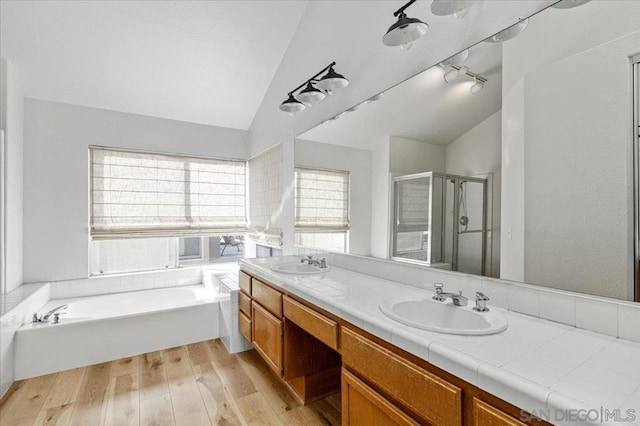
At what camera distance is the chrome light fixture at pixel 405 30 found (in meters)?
1.44

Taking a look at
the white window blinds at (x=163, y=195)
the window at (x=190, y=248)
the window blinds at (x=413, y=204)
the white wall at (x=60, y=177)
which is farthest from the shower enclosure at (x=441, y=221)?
the white wall at (x=60, y=177)

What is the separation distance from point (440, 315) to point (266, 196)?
2.53m

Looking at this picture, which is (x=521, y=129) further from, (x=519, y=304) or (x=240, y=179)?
(x=240, y=179)

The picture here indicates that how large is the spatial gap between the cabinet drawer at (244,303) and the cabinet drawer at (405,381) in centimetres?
136

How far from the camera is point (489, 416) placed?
779mm

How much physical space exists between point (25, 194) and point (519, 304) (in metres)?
3.94

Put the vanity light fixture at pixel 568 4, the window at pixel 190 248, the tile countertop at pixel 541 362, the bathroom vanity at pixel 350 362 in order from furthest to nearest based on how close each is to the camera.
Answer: the window at pixel 190 248 < the vanity light fixture at pixel 568 4 < the bathroom vanity at pixel 350 362 < the tile countertop at pixel 541 362

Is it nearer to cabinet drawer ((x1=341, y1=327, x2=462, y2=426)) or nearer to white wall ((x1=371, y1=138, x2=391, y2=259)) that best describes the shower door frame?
cabinet drawer ((x1=341, y1=327, x2=462, y2=426))

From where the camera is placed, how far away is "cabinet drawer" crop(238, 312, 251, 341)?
2.49 m

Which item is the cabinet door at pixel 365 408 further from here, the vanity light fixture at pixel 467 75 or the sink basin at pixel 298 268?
the vanity light fixture at pixel 467 75

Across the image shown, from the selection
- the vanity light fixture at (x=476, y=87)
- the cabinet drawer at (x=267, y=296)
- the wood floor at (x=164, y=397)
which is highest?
the vanity light fixture at (x=476, y=87)

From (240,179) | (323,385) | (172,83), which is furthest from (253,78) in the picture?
(323,385)

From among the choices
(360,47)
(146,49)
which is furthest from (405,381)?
(146,49)

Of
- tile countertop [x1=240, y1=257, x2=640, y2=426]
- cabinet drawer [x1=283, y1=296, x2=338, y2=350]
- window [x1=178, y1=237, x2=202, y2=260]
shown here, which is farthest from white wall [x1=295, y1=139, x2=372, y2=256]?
window [x1=178, y1=237, x2=202, y2=260]
